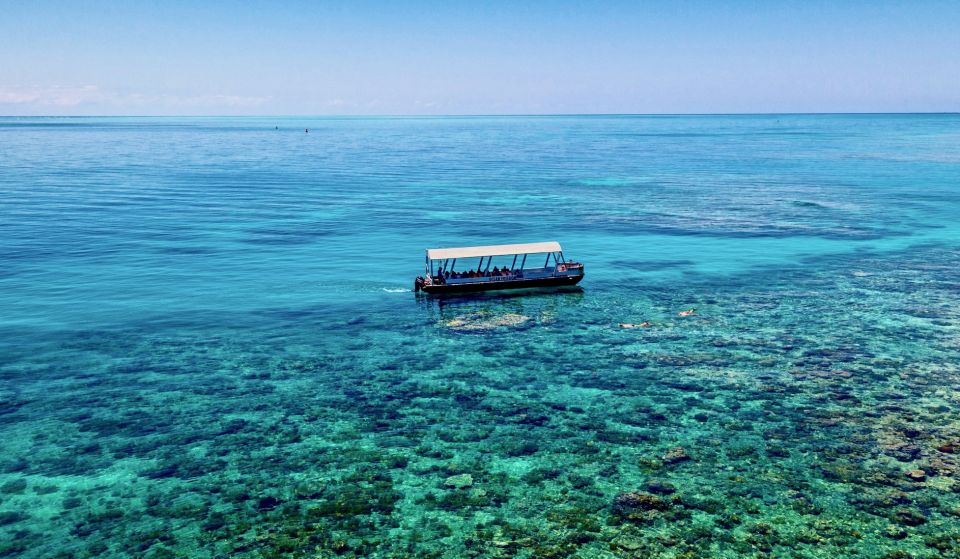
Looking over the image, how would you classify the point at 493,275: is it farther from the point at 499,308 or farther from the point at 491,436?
the point at 491,436

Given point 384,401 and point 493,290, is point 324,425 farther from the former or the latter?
point 493,290

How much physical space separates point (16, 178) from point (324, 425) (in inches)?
6228

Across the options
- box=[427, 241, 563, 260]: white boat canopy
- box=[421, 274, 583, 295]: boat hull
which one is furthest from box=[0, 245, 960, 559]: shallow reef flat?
box=[427, 241, 563, 260]: white boat canopy

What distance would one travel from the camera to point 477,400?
42.8 m

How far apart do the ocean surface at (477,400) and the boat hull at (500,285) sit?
1.30m

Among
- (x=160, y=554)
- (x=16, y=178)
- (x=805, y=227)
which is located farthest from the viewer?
(x=16, y=178)

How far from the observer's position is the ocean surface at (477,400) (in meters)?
30.0

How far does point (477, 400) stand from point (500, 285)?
2558 centimetres

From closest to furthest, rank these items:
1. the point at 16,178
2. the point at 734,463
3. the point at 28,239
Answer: the point at 734,463 < the point at 28,239 < the point at 16,178

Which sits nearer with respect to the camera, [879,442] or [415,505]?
[415,505]

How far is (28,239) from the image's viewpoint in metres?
91.6

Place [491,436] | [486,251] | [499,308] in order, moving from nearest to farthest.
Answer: [491,436] → [499,308] → [486,251]

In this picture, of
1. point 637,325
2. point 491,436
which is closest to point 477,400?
point 491,436

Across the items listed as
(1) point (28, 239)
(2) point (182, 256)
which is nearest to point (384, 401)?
(2) point (182, 256)
